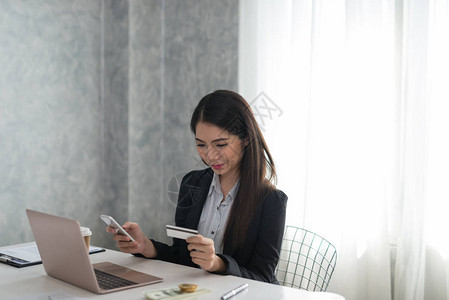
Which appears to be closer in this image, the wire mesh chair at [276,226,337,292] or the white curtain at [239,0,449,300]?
the white curtain at [239,0,449,300]

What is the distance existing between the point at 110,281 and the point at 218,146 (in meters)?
0.64

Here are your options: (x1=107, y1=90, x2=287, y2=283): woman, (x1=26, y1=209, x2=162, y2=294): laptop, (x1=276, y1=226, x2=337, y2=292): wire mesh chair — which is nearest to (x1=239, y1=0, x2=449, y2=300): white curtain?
(x1=276, y1=226, x2=337, y2=292): wire mesh chair

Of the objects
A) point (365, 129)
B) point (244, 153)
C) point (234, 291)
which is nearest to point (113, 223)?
point (234, 291)

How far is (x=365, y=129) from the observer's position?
88.7 inches

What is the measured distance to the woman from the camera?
1.68m

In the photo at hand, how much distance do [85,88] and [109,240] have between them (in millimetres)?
974

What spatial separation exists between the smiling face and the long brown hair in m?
0.02

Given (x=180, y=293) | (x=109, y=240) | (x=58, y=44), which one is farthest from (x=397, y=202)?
(x=58, y=44)

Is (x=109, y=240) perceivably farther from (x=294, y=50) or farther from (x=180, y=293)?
(x=180, y=293)

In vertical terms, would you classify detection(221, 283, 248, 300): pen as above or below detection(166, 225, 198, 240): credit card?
below

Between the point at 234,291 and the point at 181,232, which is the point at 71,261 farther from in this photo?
the point at 234,291

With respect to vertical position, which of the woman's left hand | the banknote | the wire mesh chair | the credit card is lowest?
the wire mesh chair

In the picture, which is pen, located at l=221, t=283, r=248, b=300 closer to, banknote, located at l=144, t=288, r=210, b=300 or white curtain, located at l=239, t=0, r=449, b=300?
banknote, located at l=144, t=288, r=210, b=300

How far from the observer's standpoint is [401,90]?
2.22m
